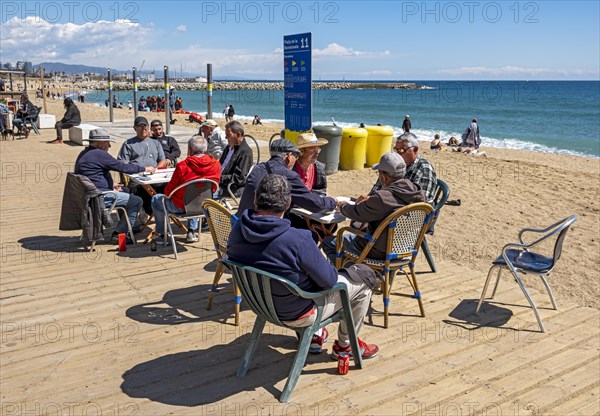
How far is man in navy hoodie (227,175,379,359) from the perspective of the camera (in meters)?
2.91

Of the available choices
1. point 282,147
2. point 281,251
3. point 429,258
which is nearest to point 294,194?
point 282,147

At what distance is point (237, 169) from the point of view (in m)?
6.62

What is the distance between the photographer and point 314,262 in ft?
9.64

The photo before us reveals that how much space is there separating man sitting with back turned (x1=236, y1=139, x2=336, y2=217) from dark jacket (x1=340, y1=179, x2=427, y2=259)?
0.75 ft

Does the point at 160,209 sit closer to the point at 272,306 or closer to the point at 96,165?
the point at 96,165

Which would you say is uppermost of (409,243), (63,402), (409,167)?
(409,167)

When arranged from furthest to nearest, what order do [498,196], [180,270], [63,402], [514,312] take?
[498,196] < [180,270] < [514,312] < [63,402]

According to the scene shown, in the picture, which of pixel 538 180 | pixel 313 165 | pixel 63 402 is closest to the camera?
pixel 63 402

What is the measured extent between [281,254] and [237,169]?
12.6 ft

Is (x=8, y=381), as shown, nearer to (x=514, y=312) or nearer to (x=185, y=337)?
(x=185, y=337)

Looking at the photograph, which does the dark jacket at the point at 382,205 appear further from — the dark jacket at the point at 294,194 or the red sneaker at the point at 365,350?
the red sneaker at the point at 365,350

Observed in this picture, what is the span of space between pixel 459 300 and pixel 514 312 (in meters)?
0.46

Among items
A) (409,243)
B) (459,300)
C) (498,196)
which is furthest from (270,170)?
(498,196)

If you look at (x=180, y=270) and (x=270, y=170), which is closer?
(x=270, y=170)
